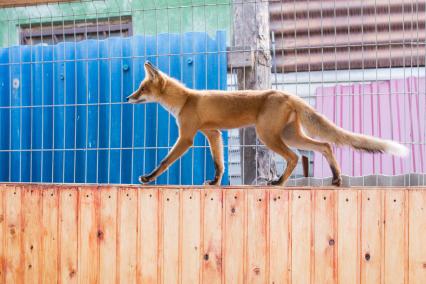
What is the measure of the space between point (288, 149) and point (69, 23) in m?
3.29

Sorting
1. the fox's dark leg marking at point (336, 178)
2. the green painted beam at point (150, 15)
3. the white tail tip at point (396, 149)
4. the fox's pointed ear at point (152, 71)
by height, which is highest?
the green painted beam at point (150, 15)

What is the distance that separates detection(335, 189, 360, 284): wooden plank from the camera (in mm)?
3014

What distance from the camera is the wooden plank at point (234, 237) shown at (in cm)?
316

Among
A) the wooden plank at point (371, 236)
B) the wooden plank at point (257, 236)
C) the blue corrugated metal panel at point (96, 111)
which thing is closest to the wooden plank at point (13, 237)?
the blue corrugated metal panel at point (96, 111)

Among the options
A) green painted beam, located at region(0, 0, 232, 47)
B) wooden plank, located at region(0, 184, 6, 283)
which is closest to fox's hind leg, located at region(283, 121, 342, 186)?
wooden plank, located at region(0, 184, 6, 283)

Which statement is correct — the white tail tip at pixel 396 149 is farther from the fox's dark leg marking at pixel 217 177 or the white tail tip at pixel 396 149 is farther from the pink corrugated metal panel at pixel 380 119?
the fox's dark leg marking at pixel 217 177

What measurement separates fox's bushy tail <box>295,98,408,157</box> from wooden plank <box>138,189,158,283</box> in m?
0.94

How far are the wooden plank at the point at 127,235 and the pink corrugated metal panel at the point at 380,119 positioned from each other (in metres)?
1.52

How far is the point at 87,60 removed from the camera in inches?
174

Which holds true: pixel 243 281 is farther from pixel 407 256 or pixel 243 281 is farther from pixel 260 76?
pixel 260 76

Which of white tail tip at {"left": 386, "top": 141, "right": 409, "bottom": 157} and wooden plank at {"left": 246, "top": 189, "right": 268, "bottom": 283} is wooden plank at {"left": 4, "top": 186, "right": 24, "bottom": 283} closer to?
wooden plank at {"left": 246, "top": 189, "right": 268, "bottom": 283}

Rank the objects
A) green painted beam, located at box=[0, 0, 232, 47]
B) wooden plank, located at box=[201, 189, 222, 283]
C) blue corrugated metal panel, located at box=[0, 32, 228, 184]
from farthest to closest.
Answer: green painted beam, located at box=[0, 0, 232, 47]
blue corrugated metal panel, located at box=[0, 32, 228, 184]
wooden plank, located at box=[201, 189, 222, 283]

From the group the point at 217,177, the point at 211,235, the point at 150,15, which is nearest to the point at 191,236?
the point at 211,235

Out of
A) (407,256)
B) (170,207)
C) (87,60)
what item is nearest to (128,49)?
(87,60)
